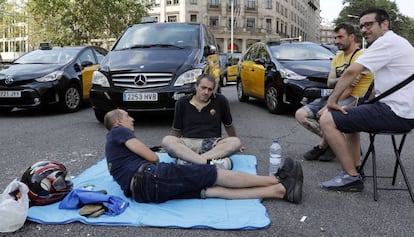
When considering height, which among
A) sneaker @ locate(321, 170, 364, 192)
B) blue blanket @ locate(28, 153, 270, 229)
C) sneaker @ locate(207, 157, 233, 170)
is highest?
sneaker @ locate(207, 157, 233, 170)

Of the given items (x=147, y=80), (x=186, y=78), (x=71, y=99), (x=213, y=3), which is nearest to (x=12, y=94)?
(x=71, y=99)

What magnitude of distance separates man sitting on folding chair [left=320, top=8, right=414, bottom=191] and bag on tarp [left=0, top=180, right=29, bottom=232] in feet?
9.07

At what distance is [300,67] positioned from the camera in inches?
336

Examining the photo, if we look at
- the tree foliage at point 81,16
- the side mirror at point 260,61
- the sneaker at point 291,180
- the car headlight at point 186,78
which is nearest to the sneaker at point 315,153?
the sneaker at point 291,180

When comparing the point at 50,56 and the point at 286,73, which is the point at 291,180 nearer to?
the point at 286,73

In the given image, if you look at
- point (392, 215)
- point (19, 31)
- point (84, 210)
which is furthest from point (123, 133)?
point (19, 31)

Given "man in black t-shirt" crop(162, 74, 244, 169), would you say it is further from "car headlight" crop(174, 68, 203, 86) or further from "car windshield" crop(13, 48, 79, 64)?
"car windshield" crop(13, 48, 79, 64)

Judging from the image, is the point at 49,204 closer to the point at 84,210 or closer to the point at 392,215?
the point at 84,210

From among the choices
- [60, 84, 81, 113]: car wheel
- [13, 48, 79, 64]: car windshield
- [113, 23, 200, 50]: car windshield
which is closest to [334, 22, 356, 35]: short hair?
[113, 23, 200, 50]: car windshield

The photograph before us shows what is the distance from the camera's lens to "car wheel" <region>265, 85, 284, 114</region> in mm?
8830

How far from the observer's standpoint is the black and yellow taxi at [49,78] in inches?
341

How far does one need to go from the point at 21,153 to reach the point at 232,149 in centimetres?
300

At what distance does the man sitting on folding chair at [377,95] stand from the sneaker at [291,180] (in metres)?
0.55

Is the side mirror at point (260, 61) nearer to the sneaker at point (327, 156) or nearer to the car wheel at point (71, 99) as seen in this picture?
the car wheel at point (71, 99)
